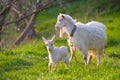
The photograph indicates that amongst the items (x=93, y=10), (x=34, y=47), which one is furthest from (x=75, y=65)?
(x=93, y=10)

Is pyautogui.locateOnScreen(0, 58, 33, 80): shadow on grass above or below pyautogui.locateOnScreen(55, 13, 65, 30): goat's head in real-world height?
below

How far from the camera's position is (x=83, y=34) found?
13.9 m

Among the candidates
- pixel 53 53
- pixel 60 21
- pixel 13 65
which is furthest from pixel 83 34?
pixel 13 65

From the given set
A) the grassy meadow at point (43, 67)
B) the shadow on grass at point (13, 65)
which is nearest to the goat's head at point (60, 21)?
the grassy meadow at point (43, 67)

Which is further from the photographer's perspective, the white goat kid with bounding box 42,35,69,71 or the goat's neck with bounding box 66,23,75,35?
the goat's neck with bounding box 66,23,75,35

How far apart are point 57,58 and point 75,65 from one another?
3.73 feet

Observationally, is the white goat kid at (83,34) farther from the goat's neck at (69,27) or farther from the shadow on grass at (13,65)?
the shadow on grass at (13,65)

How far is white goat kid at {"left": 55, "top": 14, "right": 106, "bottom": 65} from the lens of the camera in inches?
540

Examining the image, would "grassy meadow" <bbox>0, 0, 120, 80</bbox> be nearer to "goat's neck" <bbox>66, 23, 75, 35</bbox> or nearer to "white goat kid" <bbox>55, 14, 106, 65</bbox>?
"white goat kid" <bbox>55, 14, 106, 65</bbox>

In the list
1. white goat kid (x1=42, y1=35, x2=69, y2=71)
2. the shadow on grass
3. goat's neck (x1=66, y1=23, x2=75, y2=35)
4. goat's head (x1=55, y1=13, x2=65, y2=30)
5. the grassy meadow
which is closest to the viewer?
the grassy meadow

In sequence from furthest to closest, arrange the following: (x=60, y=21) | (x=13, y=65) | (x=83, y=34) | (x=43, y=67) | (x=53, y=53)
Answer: (x=13, y=65)
(x=83, y=34)
(x=60, y=21)
(x=43, y=67)
(x=53, y=53)

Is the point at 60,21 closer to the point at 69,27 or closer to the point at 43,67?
the point at 69,27

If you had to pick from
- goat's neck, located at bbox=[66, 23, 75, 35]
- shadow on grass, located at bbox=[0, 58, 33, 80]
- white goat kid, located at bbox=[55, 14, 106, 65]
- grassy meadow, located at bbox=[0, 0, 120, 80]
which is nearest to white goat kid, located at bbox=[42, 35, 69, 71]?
grassy meadow, located at bbox=[0, 0, 120, 80]

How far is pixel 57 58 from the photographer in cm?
1274
